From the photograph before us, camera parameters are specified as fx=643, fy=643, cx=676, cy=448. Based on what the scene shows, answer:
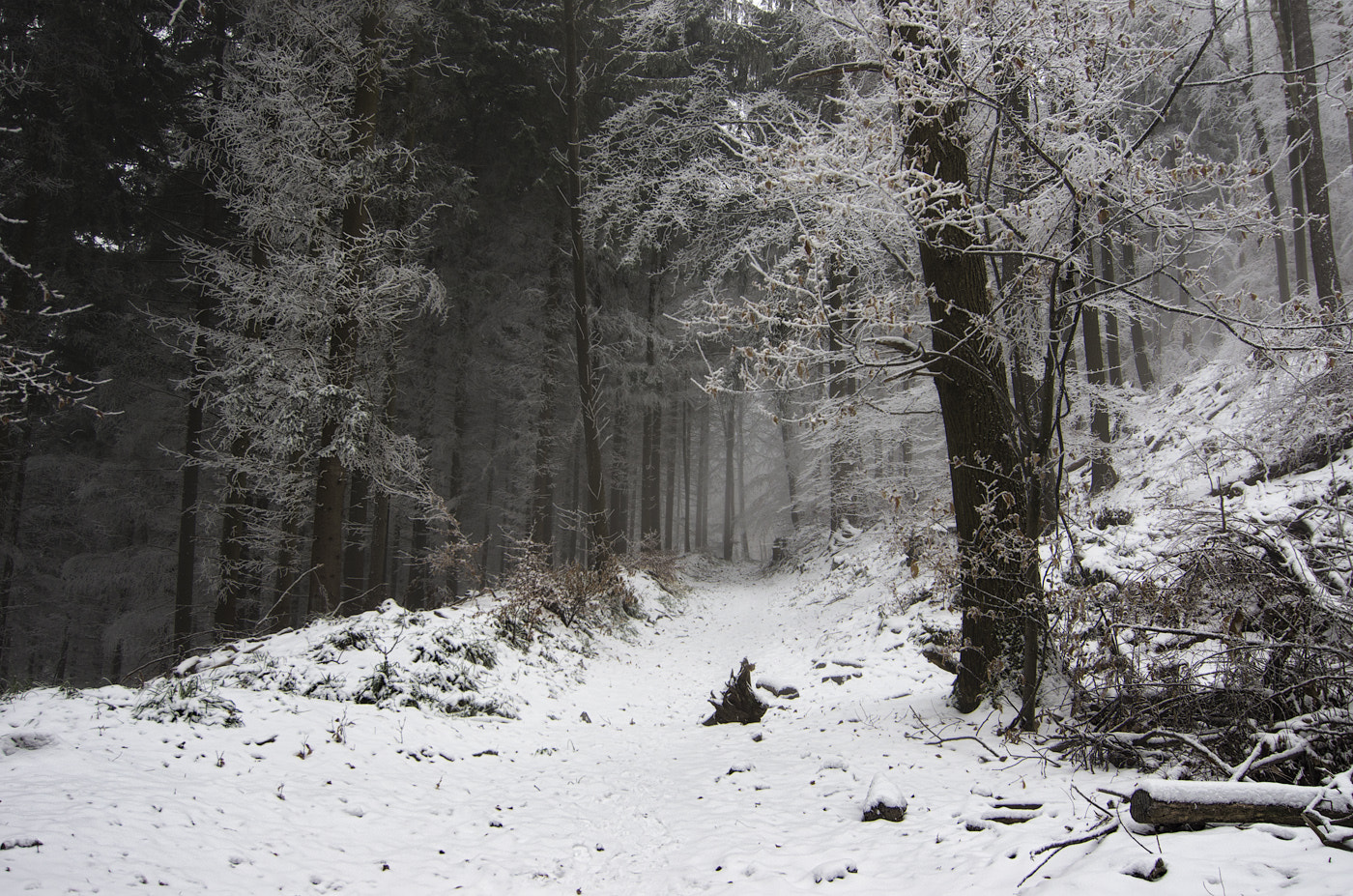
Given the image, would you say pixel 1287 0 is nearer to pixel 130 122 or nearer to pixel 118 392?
pixel 130 122

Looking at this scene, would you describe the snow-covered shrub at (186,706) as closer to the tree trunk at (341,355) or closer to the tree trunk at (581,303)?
the tree trunk at (341,355)

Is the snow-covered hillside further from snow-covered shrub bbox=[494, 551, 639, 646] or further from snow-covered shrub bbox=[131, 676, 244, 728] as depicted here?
snow-covered shrub bbox=[494, 551, 639, 646]

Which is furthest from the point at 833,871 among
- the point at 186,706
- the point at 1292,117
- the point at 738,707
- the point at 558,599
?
the point at 1292,117

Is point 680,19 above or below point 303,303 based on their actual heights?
above

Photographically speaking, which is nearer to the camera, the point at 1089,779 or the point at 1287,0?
the point at 1089,779

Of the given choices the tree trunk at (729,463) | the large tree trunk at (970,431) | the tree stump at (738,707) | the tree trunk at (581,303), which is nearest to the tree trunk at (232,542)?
the tree trunk at (581,303)

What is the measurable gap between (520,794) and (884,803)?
2.79 metres

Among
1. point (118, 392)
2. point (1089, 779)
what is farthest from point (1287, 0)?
point (118, 392)

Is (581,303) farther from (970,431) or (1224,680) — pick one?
(1224,680)

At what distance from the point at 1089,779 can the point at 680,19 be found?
1683 cm

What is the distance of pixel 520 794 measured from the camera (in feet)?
16.5

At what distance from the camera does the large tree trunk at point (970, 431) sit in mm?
5141

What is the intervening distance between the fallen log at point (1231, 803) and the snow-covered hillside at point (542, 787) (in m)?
0.07

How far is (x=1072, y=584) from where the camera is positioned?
4.94 meters
